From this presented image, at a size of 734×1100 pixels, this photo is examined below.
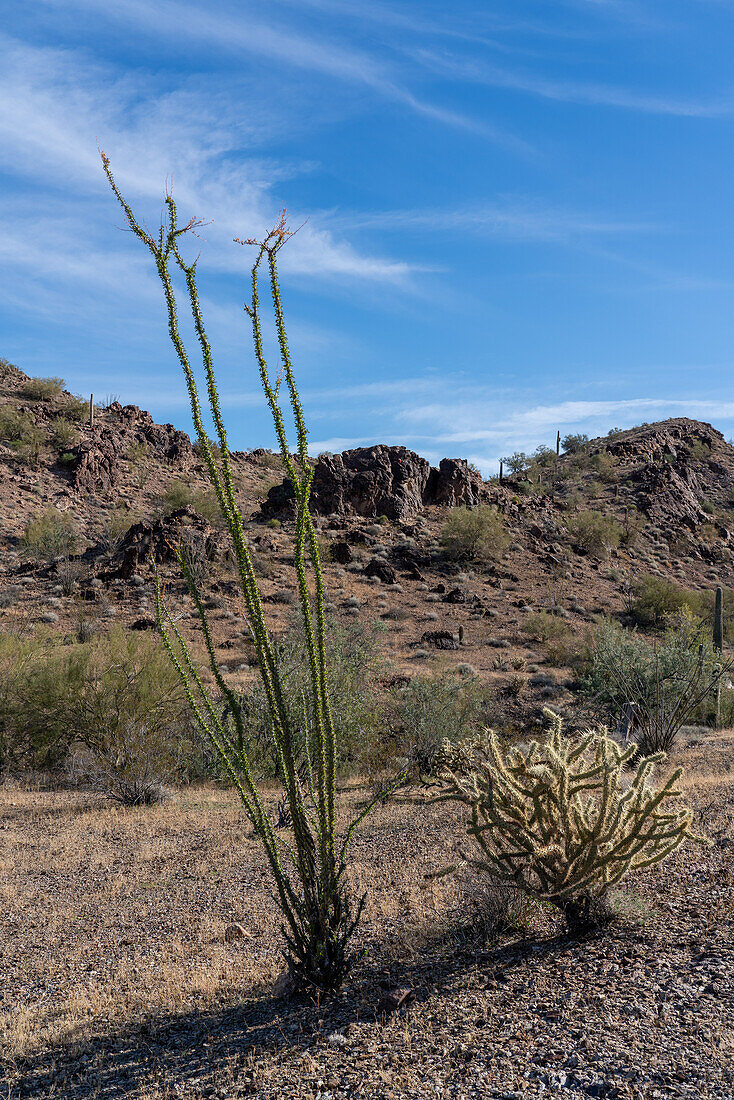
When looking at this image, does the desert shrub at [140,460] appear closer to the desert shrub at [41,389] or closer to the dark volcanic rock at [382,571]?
the desert shrub at [41,389]

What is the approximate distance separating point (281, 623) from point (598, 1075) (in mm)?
23484

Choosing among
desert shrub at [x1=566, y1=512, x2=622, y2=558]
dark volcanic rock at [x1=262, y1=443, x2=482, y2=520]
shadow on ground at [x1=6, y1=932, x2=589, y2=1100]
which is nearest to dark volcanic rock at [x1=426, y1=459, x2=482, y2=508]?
dark volcanic rock at [x1=262, y1=443, x2=482, y2=520]

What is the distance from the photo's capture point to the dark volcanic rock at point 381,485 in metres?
38.8

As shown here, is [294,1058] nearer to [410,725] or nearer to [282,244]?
[282,244]

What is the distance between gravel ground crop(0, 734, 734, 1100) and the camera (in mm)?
3613

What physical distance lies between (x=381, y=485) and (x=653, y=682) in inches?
979

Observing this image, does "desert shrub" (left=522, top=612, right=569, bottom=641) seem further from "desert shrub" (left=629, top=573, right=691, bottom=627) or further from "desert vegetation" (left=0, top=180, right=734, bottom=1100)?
"desert shrub" (left=629, top=573, right=691, bottom=627)

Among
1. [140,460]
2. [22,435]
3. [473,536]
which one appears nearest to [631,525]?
[473,536]

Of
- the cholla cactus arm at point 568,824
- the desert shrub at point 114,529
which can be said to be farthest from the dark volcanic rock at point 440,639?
the cholla cactus arm at point 568,824

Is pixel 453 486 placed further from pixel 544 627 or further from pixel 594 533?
pixel 544 627

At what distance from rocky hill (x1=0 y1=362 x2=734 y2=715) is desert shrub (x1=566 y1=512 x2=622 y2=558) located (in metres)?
0.11

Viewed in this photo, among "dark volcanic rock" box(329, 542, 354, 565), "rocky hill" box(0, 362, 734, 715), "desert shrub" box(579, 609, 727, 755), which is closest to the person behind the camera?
"desert shrub" box(579, 609, 727, 755)

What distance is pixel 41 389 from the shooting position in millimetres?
44812

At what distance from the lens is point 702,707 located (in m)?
18.2
